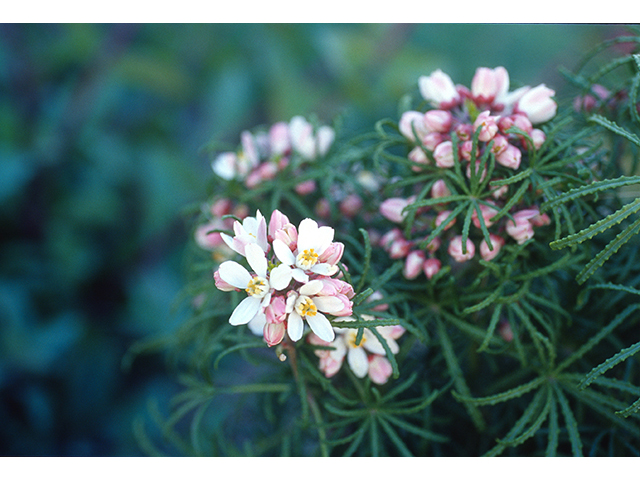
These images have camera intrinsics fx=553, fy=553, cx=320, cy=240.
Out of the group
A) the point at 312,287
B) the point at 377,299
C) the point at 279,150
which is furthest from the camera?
the point at 279,150

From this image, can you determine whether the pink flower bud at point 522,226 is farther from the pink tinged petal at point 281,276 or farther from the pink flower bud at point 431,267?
the pink tinged petal at point 281,276

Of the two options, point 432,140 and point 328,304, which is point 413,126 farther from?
point 328,304

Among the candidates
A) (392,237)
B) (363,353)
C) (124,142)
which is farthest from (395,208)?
(124,142)

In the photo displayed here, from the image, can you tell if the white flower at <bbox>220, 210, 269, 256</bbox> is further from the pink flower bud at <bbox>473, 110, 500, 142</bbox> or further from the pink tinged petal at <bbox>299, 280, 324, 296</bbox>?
the pink flower bud at <bbox>473, 110, 500, 142</bbox>

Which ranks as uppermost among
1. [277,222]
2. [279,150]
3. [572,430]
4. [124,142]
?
[124,142]

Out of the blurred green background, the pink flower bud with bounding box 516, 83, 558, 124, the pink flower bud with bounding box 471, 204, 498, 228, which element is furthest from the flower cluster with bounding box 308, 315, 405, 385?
the blurred green background
